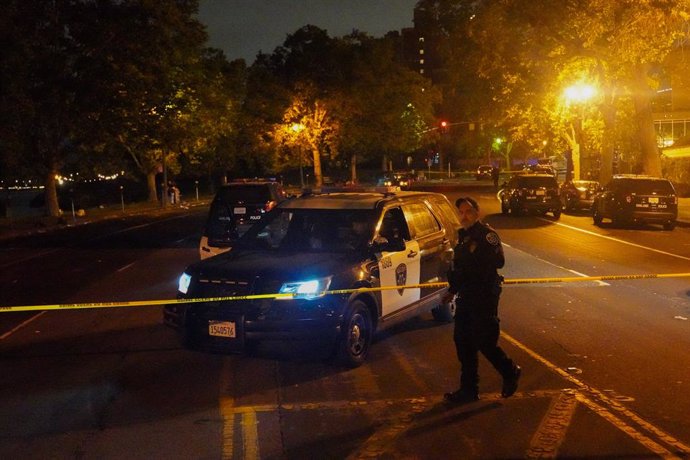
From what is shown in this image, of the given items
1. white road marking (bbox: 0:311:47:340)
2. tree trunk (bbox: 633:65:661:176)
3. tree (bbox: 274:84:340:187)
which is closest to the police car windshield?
white road marking (bbox: 0:311:47:340)

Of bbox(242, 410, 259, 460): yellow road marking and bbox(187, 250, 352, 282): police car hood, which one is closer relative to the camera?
bbox(242, 410, 259, 460): yellow road marking

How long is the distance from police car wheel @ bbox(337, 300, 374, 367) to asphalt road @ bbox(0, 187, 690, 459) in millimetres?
173

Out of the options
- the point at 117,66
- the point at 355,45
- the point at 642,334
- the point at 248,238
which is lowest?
A: the point at 642,334

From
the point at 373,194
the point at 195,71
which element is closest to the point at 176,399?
the point at 373,194

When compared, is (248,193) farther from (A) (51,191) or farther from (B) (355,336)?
(A) (51,191)

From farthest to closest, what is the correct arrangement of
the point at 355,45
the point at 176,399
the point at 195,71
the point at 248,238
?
the point at 355,45, the point at 195,71, the point at 248,238, the point at 176,399

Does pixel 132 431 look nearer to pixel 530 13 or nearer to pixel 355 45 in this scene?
pixel 530 13

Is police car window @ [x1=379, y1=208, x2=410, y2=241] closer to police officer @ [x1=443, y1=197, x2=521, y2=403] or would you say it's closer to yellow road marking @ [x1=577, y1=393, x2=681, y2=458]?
police officer @ [x1=443, y1=197, x2=521, y2=403]

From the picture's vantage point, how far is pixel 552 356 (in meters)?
8.55

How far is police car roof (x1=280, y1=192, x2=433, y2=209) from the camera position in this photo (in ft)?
30.0

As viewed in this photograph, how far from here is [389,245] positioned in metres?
8.48

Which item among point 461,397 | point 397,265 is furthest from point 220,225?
point 461,397

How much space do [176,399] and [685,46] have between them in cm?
3803

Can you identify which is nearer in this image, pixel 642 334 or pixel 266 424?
pixel 266 424
